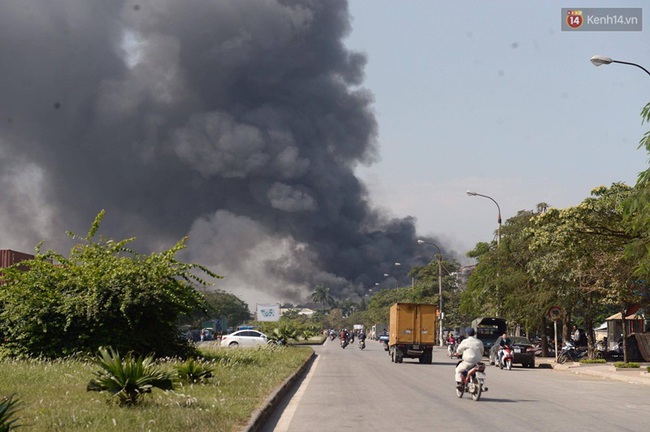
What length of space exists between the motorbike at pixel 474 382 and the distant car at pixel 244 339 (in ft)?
116

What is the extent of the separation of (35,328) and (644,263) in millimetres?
17763

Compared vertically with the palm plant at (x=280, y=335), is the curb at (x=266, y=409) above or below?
below

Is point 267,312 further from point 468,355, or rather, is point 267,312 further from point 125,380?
point 125,380

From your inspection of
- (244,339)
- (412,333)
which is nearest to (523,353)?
(412,333)

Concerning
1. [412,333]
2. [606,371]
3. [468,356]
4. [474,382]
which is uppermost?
[412,333]

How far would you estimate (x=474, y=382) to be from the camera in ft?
58.7

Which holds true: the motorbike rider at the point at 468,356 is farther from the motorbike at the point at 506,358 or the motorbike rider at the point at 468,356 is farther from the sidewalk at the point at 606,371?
the motorbike at the point at 506,358

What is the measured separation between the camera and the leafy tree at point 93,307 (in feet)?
78.9

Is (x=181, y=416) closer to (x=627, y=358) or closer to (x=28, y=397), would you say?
(x=28, y=397)

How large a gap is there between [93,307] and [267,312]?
94937mm

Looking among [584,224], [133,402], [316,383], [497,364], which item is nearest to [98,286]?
[316,383]

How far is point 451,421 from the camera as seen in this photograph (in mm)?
13297

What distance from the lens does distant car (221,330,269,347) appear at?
53.6 m

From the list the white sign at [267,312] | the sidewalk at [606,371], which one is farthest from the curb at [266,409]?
the white sign at [267,312]
